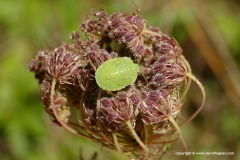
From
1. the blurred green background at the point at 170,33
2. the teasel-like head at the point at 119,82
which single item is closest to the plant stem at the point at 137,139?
the teasel-like head at the point at 119,82

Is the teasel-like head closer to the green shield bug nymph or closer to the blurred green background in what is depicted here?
the green shield bug nymph

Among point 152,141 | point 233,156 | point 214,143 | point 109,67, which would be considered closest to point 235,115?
point 214,143

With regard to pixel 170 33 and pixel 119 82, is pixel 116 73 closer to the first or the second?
pixel 119 82

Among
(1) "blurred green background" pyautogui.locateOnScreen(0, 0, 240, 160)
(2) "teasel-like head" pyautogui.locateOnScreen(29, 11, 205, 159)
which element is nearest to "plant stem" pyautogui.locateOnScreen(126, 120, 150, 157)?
(2) "teasel-like head" pyautogui.locateOnScreen(29, 11, 205, 159)

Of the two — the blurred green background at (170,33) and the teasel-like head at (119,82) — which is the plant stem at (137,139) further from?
the blurred green background at (170,33)

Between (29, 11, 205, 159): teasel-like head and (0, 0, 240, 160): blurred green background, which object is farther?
(0, 0, 240, 160): blurred green background

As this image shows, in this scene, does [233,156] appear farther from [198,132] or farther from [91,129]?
[91,129]
